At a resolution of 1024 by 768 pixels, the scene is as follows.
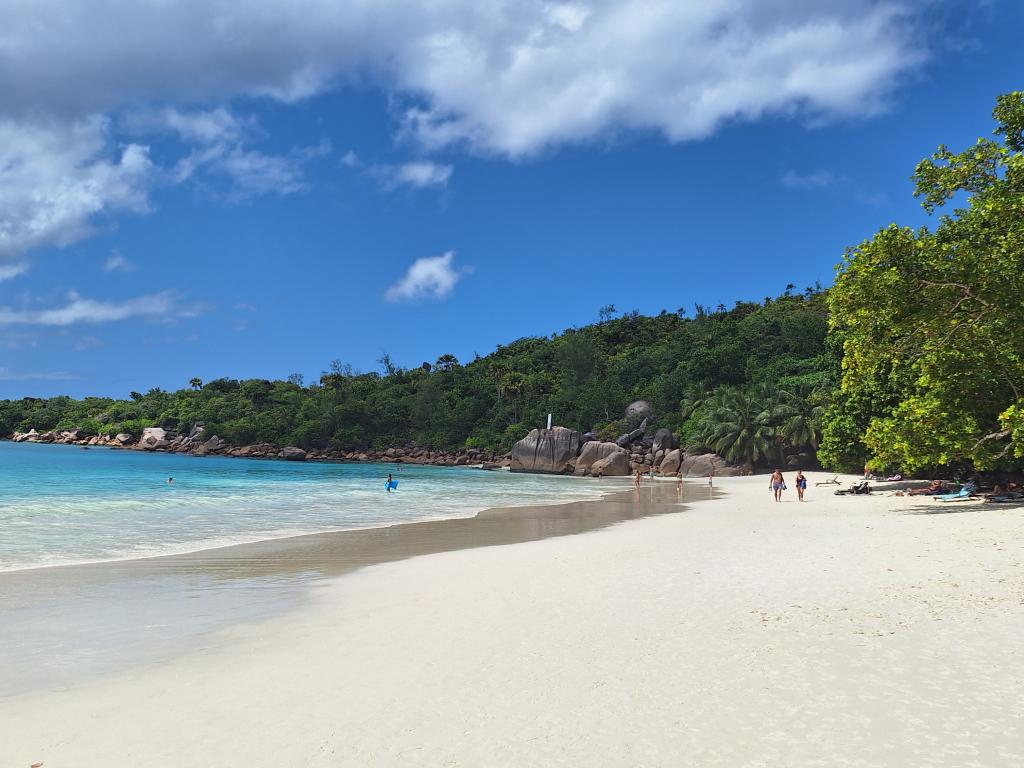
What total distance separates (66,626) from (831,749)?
924 centimetres

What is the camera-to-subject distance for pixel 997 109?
17.0m

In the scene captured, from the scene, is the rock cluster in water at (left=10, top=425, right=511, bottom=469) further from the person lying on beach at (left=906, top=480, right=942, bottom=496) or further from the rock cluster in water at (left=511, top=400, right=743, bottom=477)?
the person lying on beach at (left=906, top=480, right=942, bottom=496)

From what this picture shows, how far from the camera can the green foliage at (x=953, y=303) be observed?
51.7 ft

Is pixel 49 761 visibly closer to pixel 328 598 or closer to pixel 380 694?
pixel 380 694

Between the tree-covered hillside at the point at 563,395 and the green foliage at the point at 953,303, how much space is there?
35.4 meters

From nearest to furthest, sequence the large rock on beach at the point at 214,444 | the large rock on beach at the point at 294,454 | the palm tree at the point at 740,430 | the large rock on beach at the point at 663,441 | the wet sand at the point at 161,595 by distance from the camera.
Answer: the wet sand at the point at 161,595 → the palm tree at the point at 740,430 → the large rock on beach at the point at 663,441 → the large rock on beach at the point at 294,454 → the large rock on beach at the point at 214,444

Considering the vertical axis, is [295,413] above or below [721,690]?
above

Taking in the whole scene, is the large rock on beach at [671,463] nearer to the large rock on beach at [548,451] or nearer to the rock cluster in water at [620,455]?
the rock cluster in water at [620,455]

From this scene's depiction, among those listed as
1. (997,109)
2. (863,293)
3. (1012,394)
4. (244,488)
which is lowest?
(244,488)

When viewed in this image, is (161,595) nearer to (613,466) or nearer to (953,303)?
(953,303)

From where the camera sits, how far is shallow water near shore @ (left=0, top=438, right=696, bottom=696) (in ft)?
24.0

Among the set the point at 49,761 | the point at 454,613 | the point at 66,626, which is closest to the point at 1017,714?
the point at 454,613

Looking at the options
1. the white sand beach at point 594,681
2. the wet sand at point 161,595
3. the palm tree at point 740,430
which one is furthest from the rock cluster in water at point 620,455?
the white sand beach at point 594,681

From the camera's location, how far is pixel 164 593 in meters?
10.6
